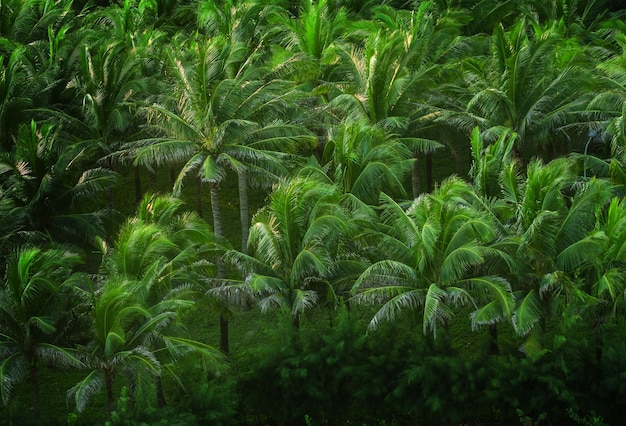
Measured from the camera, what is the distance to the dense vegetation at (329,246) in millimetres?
21219

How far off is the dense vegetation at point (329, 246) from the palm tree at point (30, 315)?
0.05m

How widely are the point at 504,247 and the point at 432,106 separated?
7.02 m

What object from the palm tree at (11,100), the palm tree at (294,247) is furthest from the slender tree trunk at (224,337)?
the palm tree at (11,100)

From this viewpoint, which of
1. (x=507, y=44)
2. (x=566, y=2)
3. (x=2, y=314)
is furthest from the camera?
(x=566, y=2)

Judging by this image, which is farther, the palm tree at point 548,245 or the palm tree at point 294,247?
the palm tree at point 294,247

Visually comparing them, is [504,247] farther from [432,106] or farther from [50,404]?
[50,404]

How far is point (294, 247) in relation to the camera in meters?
22.5

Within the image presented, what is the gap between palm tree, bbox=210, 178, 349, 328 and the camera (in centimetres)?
2208

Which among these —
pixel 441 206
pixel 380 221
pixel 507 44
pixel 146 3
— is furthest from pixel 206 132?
pixel 146 3

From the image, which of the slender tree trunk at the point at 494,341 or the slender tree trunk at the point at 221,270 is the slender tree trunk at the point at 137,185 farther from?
the slender tree trunk at the point at 494,341

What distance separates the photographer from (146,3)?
38.5 meters

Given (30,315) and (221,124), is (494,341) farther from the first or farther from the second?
(30,315)

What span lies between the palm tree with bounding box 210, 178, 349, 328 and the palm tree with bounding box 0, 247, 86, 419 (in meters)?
3.72

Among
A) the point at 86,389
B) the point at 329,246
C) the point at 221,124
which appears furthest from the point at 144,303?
the point at 221,124
